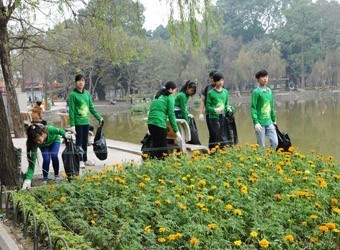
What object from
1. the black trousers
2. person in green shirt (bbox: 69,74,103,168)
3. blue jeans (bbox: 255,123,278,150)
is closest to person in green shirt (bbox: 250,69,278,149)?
blue jeans (bbox: 255,123,278,150)

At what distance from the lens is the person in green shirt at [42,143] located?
183 inches

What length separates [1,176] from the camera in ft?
15.4

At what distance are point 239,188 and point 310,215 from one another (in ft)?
2.57

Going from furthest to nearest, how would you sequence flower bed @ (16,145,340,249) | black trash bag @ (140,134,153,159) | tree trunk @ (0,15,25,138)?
1. tree trunk @ (0,15,25,138)
2. black trash bag @ (140,134,153,159)
3. flower bed @ (16,145,340,249)

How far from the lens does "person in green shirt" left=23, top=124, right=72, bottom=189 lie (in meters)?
4.66

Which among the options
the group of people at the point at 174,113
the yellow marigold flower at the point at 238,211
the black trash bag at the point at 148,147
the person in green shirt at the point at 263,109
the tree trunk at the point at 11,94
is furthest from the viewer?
the tree trunk at the point at 11,94

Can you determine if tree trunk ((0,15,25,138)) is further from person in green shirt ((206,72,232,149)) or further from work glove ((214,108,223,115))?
work glove ((214,108,223,115))

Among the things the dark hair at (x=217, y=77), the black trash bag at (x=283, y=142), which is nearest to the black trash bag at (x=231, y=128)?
the dark hair at (x=217, y=77)

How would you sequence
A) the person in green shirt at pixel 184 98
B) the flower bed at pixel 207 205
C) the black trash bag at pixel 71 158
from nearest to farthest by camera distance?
the flower bed at pixel 207 205
the black trash bag at pixel 71 158
the person in green shirt at pixel 184 98

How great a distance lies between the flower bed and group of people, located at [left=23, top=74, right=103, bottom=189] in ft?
1.77

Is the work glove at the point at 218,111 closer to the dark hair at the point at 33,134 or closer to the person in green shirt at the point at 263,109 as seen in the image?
the person in green shirt at the point at 263,109

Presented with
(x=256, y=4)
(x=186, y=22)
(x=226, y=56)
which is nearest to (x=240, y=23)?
(x=256, y=4)

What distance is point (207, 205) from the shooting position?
11.4 ft

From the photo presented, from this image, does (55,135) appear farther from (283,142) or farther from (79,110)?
(283,142)
